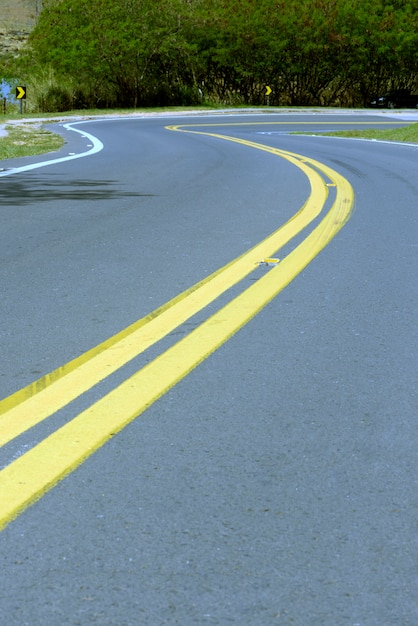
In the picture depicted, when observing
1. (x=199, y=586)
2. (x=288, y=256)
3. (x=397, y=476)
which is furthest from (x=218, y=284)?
(x=199, y=586)

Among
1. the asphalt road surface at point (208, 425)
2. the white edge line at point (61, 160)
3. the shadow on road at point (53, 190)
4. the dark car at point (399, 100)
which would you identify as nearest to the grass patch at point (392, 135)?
the white edge line at point (61, 160)

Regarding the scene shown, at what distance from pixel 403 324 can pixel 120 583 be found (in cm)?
346

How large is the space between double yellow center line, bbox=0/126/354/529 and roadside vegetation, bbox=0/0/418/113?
49941mm

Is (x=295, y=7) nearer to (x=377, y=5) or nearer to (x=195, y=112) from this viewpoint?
(x=377, y=5)

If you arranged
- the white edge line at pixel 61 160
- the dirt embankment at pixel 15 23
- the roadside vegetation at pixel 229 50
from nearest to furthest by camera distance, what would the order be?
the white edge line at pixel 61 160, the roadside vegetation at pixel 229 50, the dirt embankment at pixel 15 23

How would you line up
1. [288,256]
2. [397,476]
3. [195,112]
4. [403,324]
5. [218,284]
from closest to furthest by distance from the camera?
[397,476] < [403,324] < [218,284] < [288,256] < [195,112]

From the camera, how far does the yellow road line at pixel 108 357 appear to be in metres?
4.21

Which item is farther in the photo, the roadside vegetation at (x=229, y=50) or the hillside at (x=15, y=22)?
the hillside at (x=15, y=22)

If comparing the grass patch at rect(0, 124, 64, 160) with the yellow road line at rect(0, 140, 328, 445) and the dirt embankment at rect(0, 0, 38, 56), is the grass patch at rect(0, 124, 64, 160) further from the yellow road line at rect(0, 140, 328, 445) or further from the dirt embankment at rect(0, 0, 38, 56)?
the dirt embankment at rect(0, 0, 38, 56)

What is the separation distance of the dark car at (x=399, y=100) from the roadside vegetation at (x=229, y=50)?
3352 mm

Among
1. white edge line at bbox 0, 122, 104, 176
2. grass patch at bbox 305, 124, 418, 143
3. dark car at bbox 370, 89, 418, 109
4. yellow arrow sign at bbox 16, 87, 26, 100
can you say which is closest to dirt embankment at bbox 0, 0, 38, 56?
dark car at bbox 370, 89, 418, 109

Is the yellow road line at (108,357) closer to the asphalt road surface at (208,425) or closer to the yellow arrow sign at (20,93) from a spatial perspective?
the asphalt road surface at (208,425)

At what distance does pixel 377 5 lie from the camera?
62250 mm

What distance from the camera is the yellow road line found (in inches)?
166
